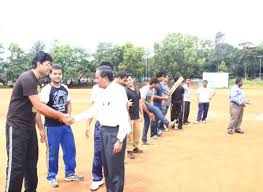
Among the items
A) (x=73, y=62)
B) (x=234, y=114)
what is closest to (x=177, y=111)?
(x=234, y=114)

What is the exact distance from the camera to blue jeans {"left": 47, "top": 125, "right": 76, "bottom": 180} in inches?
233

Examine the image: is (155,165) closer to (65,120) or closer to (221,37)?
(65,120)

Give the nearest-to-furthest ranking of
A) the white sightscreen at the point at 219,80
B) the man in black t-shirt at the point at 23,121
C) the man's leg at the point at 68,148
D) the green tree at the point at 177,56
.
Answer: the man in black t-shirt at the point at 23,121, the man's leg at the point at 68,148, the white sightscreen at the point at 219,80, the green tree at the point at 177,56

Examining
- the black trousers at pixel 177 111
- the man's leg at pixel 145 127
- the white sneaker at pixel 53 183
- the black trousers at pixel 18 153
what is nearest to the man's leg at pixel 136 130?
the man's leg at pixel 145 127

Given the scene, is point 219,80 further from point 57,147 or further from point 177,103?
point 57,147

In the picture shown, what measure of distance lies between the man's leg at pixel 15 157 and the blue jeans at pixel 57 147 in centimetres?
122

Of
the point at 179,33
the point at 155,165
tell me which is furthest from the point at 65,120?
the point at 179,33

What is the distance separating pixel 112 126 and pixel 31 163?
119 cm

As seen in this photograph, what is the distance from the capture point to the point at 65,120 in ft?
16.9

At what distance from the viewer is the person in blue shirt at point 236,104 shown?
36.6 ft

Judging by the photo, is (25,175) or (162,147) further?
(162,147)

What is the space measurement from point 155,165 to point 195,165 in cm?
78

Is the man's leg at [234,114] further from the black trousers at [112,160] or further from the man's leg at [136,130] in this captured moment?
the black trousers at [112,160]

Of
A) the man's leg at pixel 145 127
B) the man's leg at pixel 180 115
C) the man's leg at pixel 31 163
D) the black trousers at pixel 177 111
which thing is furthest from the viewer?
the black trousers at pixel 177 111
